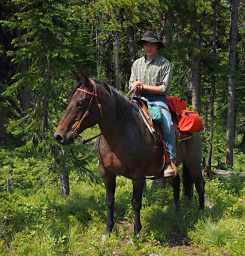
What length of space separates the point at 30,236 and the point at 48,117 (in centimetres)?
314

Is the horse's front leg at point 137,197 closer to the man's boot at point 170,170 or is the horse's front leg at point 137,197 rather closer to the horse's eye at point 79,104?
the man's boot at point 170,170

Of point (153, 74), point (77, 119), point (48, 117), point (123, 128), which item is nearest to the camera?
point (77, 119)

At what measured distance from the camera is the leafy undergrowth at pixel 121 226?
6.55m

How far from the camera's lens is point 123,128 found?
21.7 ft

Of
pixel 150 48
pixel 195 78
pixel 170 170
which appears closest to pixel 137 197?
pixel 170 170

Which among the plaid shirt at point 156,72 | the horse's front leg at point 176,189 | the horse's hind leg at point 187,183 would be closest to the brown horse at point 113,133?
the plaid shirt at point 156,72

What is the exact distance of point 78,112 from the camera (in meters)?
6.11

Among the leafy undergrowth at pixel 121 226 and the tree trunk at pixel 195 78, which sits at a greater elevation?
the tree trunk at pixel 195 78

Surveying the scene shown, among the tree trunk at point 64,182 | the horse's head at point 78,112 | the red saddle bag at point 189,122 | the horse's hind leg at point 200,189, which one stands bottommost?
the tree trunk at point 64,182

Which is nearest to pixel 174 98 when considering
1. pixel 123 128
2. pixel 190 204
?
pixel 123 128

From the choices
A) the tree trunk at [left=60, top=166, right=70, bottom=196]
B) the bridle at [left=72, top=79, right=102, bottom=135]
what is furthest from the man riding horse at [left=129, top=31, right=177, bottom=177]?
the tree trunk at [left=60, top=166, right=70, bottom=196]

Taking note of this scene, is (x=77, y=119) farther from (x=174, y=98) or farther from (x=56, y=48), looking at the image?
(x=56, y=48)

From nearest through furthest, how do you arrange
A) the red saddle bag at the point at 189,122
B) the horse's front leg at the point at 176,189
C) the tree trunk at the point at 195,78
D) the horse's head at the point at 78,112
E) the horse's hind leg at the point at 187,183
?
1. the horse's head at the point at 78,112
2. the red saddle bag at the point at 189,122
3. the horse's front leg at the point at 176,189
4. the horse's hind leg at the point at 187,183
5. the tree trunk at the point at 195,78

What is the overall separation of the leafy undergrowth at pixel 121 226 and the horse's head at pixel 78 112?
1.75 m
